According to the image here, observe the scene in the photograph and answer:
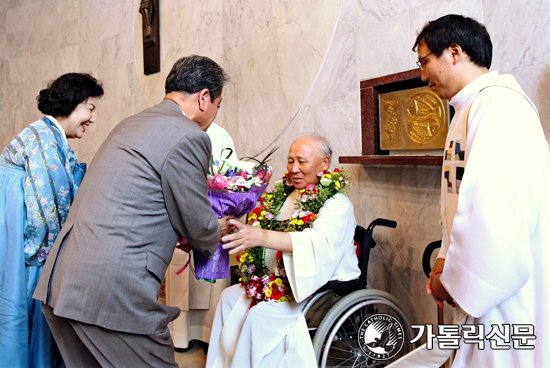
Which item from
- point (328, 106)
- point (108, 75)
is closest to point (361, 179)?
point (328, 106)

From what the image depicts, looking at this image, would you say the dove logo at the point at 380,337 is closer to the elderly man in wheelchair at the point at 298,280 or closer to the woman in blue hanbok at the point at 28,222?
the elderly man in wheelchair at the point at 298,280

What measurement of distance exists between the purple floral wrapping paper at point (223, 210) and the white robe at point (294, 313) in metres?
0.37

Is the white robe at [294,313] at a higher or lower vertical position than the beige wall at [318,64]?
lower

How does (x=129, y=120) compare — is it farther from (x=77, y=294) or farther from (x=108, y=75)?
(x=108, y=75)

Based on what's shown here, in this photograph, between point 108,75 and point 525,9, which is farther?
point 108,75

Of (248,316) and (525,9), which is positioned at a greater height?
(525,9)

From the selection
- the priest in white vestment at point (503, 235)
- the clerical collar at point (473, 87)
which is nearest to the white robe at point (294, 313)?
the priest in white vestment at point (503, 235)

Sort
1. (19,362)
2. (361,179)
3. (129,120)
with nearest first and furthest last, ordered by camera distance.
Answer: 1. (129,120)
2. (19,362)
3. (361,179)

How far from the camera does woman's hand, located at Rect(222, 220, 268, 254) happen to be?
2089 millimetres

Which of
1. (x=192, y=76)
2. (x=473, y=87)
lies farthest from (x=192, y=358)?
(x=473, y=87)

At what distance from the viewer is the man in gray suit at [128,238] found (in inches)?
65.1

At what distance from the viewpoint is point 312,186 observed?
9.13 feet

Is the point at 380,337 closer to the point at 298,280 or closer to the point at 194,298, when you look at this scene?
the point at 298,280

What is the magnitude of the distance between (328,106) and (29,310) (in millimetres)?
2569
